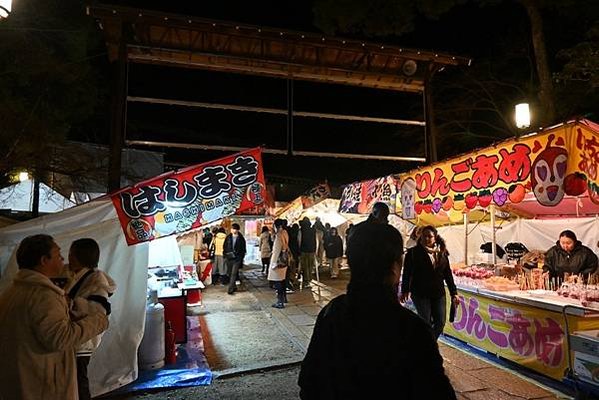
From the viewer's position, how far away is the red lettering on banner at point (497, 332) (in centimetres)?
664

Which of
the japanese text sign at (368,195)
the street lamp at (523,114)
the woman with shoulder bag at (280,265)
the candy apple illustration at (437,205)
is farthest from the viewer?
the woman with shoulder bag at (280,265)

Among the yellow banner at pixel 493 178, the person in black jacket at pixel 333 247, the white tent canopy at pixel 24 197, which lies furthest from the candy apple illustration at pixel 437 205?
the white tent canopy at pixel 24 197

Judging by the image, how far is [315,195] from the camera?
56.6 feet

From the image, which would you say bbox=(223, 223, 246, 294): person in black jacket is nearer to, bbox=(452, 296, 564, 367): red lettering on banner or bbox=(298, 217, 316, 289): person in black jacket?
bbox=(298, 217, 316, 289): person in black jacket

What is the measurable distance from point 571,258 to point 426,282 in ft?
13.3

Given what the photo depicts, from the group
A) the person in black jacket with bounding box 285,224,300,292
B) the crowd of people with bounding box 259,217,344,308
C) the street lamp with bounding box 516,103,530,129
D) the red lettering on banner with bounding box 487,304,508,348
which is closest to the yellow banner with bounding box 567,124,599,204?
the red lettering on banner with bounding box 487,304,508,348

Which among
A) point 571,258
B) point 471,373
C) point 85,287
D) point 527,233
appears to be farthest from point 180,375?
point 527,233

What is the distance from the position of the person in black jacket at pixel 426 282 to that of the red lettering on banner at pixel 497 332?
1.53 metres

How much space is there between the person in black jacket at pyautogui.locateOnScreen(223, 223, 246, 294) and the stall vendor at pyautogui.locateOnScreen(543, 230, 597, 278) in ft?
29.7

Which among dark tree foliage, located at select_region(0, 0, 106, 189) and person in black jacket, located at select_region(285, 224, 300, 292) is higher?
dark tree foliage, located at select_region(0, 0, 106, 189)

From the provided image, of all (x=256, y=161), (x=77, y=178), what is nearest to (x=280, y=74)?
(x=256, y=161)

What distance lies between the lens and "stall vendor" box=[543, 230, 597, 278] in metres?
7.63

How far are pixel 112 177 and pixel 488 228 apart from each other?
35.4ft

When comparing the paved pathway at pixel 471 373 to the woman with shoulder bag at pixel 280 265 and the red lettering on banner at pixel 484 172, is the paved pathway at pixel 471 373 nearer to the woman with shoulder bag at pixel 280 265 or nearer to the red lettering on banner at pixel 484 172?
the woman with shoulder bag at pixel 280 265
